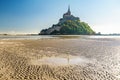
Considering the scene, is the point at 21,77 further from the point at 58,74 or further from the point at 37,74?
the point at 58,74

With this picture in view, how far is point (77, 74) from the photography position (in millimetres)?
11016

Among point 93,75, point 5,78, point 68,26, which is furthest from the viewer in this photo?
point 68,26

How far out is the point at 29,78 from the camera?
9.82 m

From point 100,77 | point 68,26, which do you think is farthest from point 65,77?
point 68,26

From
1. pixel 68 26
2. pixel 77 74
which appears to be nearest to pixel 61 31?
pixel 68 26

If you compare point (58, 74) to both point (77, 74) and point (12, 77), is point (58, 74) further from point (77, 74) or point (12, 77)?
point (12, 77)

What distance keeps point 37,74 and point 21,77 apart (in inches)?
50.1

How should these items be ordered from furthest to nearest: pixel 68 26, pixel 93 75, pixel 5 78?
1. pixel 68 26
2. pixel 93 75
3. pixel 5 78

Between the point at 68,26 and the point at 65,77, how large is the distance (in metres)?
180

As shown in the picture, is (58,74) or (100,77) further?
(58,74)

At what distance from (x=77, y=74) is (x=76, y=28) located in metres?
183

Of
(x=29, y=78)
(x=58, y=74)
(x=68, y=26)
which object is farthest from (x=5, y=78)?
(x=68, y=26)

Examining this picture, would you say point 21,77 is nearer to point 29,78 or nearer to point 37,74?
point 29,78

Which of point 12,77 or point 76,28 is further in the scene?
point 76,28
